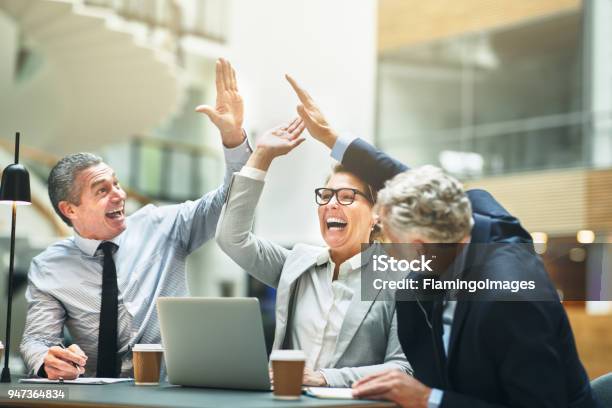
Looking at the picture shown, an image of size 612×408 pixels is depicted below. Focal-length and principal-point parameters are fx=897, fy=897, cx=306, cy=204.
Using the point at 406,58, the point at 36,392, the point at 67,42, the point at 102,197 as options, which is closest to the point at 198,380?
the point at 36,392

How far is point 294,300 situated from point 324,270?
5.7 inches

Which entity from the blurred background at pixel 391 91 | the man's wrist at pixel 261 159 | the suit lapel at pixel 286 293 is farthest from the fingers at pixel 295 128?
the blurred background at pixel 391 91

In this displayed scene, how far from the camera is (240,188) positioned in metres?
2.98

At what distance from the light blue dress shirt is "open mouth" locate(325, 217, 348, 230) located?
1.40 ft

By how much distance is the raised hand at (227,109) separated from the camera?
323 centimetres

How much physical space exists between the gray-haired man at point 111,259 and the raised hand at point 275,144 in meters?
0.18

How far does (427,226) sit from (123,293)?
4.60ft

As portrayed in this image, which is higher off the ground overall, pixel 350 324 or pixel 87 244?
pixel 87 244

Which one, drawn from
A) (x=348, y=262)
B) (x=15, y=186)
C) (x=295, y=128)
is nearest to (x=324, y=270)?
(x=348, y=262)

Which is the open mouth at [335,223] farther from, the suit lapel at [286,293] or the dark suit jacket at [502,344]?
the dark suit jacket at [502,344]

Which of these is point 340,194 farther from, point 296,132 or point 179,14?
point 179,14

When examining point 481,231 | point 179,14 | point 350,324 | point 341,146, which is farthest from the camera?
point 179,14

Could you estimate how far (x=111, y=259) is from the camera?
332 cm

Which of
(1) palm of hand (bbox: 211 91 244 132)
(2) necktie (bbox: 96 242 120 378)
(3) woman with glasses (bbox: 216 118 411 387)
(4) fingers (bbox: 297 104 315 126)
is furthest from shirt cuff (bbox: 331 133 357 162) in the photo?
(2) necktie (bbox: 96 242 120 378)
